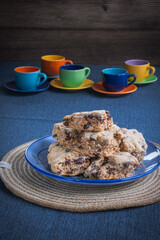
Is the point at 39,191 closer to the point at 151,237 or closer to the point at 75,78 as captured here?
the point at 151,237

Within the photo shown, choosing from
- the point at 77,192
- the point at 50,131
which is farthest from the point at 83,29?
the point at 77,192

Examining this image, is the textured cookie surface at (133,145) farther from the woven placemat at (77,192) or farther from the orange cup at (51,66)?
the orange cup at (51,66)

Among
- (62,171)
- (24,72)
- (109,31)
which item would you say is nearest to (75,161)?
(62,171)

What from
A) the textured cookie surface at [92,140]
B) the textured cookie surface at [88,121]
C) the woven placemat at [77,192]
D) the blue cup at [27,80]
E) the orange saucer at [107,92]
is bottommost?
the orange saucer at [107,92]

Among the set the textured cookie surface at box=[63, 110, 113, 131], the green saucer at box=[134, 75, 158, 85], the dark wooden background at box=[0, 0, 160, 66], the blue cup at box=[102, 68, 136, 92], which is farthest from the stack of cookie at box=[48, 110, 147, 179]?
the dark wooden background at box=[0, 0, 160, 66]

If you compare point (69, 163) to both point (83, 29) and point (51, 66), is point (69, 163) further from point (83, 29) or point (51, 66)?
point (83, 29)

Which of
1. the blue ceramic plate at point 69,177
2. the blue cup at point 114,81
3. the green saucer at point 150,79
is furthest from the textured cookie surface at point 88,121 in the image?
the green saucer at point 150,79

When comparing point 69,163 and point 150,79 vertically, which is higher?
point 69,163
